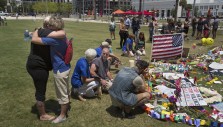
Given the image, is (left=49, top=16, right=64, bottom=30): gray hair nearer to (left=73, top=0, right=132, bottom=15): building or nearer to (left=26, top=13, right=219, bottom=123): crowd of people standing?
(left=26, top=13, right=219, bottom=123): crowd of people standing

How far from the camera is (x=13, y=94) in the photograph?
253 inches

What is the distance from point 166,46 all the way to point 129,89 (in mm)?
A: 6577

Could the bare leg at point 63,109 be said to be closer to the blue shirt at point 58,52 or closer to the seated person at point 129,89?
the blue shirt at point 58,52

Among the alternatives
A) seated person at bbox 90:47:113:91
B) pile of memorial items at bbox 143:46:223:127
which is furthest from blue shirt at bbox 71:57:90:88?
pile of memorial items at bbox 143:46:223:127

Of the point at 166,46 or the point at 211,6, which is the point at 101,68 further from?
the point at 211,6

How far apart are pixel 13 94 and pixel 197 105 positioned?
4.67 meters

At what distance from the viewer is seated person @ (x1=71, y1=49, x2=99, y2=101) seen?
5.91 meters

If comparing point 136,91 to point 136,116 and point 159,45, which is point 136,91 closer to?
point 136,116

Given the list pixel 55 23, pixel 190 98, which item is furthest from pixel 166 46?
pixel 55 23

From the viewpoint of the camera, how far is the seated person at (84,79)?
5.91 metres

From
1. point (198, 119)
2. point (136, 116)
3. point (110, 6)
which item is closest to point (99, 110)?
point (136, 116)

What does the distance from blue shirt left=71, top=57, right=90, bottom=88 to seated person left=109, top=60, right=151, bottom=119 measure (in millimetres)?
1068

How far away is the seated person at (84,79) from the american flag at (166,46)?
5049mm

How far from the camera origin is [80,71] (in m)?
6.00
